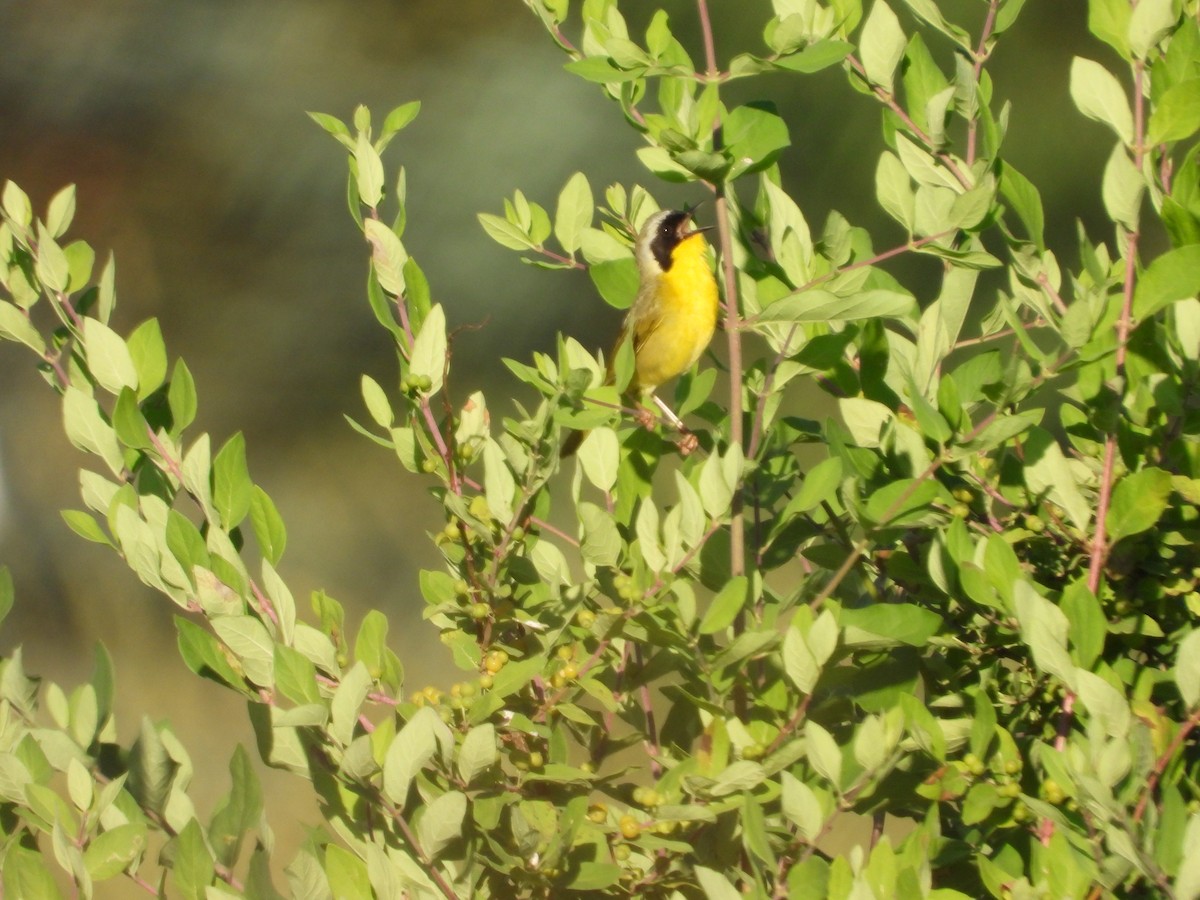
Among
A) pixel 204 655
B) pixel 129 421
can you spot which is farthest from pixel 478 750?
pixel 129 421

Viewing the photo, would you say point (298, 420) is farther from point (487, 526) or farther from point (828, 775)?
point (828, 775)

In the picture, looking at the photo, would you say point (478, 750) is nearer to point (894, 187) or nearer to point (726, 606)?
point (726, 606)

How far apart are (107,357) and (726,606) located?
351 millimetres

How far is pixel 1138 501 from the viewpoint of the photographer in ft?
2.21

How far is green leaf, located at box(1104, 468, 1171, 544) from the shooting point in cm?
67

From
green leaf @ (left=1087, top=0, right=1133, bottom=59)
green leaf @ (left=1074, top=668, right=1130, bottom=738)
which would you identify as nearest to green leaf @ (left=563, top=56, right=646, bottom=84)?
green leaf @ (left=1087, top=0, right=1133, bottom=59)

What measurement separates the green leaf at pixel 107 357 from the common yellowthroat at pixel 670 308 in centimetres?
126

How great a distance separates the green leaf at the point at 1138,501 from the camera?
2.19 feet

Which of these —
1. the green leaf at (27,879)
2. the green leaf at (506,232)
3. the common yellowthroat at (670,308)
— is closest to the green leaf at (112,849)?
the green leaf at (27,879)

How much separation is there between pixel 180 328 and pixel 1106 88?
1952mm

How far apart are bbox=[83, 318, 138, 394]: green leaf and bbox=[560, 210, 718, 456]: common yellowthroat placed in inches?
49.6

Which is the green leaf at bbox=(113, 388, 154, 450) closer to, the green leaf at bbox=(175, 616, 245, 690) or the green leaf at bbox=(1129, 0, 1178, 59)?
the green leaf at bbox=(175, 616, 245, 690)

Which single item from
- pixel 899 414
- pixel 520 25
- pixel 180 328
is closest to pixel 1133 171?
pixel 899 414

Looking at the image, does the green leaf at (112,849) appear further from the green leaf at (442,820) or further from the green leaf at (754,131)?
the green leaf at (754,131)
